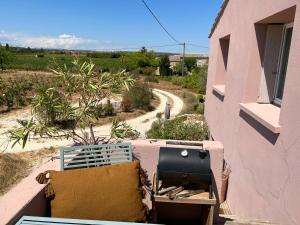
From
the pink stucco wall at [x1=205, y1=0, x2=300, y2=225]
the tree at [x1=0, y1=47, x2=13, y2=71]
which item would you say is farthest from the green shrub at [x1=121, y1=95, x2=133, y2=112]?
the tree at [x1=0, y1=47, x2=13, y2=71]

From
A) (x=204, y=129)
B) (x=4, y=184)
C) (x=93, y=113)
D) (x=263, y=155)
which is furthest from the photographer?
(x=204, y=129)

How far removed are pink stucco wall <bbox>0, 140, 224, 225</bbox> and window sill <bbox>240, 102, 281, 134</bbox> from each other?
2.45ft

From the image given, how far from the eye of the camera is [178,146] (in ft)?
12.0

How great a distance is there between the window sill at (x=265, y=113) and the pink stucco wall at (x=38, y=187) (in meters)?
0.75

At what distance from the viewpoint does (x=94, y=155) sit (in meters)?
3.46

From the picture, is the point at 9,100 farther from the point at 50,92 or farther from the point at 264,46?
the point at 264,46

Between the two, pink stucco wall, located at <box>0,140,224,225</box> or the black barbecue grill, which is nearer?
pink stucco wall, located at <box>0,140,224,225</box>

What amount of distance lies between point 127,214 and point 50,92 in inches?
87.7

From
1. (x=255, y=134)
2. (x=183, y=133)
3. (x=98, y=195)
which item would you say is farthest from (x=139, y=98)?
(x=98, y=195)

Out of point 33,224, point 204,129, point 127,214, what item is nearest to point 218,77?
point 204,129

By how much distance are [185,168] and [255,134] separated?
5.96 ft

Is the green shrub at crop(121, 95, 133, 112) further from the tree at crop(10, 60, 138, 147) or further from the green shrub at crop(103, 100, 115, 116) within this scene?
the tree at crop(10, 60, 138, 147)

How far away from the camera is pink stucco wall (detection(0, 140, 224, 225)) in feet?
7.66

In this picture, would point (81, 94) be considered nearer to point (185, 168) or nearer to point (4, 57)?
point (185, 168)
